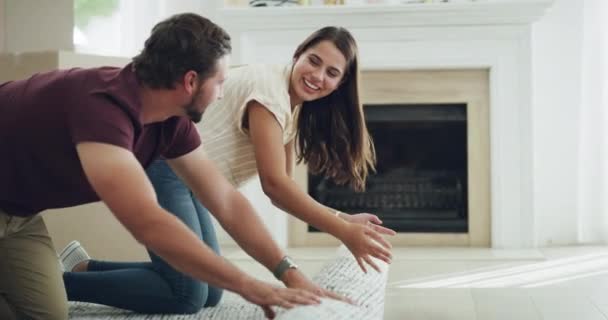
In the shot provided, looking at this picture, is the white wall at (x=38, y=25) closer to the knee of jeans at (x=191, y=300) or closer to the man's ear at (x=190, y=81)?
the knee of jeans at (x=191, y=300)

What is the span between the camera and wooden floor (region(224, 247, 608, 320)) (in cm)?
261

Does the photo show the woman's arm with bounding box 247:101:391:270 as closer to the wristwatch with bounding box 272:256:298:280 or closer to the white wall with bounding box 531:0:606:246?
the wristwatch with bounding box 272:256:298:280

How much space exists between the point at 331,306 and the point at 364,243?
296 mm

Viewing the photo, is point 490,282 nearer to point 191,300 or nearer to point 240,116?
point 191,300

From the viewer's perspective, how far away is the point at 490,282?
10.3 ft

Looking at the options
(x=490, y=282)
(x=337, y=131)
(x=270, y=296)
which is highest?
(x=337, y=131)

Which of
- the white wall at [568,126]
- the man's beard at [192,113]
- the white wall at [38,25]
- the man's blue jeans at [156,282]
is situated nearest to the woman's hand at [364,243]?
the man's beard at [192,113]

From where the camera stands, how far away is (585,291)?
9.57 ft

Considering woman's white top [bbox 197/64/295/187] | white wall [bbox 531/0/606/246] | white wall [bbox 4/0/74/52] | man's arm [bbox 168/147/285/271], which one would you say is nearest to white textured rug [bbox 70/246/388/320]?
man's arm [bbox 168/147/285/271]

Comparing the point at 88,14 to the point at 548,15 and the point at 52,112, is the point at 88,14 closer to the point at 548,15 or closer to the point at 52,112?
the point at 548,15

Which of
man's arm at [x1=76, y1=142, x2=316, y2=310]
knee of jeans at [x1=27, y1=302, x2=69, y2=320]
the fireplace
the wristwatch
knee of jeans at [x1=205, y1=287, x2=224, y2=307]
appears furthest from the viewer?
the fireplace

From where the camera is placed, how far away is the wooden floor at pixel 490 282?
2.61 meters

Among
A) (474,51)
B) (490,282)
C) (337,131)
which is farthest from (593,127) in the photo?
(337,131)

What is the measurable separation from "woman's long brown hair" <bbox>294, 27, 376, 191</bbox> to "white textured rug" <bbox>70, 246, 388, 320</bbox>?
23 cm
